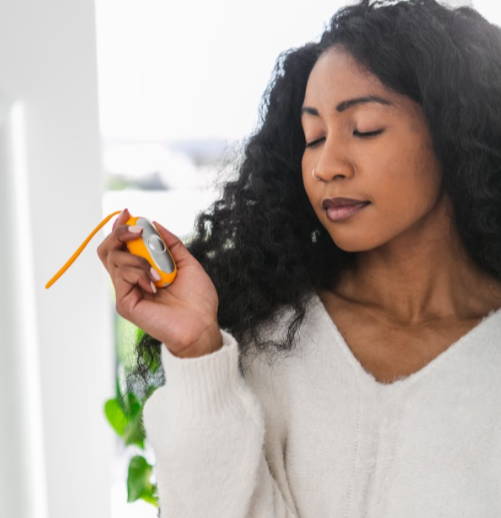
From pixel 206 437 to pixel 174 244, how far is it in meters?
0.26

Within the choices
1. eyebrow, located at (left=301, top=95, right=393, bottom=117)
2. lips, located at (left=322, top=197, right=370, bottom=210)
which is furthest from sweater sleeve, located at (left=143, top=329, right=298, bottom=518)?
eyebrow, located at (left=301, top=95, right=393, bottom=117)

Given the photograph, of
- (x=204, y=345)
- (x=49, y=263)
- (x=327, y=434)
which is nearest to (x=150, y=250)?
(x=204, y=345)

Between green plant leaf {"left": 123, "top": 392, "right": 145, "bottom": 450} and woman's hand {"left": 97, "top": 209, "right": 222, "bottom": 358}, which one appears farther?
green plant leaf {"left": 123, "top": 392, "right": 145, "bottom": 450}

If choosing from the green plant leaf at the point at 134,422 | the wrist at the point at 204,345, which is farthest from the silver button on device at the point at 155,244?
the green plant leaf at the point at 134,422

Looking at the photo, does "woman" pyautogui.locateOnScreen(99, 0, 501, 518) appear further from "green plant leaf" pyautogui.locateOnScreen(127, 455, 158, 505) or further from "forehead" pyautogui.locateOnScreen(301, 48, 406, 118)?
"green plant leaf" pyautogui.locateOnScreen(127, 455, 158, 505)

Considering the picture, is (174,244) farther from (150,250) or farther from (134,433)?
(134,433)

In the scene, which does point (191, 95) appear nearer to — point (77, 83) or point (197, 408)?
point (77, 83)

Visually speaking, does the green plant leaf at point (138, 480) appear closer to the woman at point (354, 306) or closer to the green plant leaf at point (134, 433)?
the green plant leaf at point (134, 433)

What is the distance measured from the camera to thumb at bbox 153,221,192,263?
38.5 inches

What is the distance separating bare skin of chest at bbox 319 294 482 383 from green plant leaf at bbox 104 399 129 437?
0.50 metres

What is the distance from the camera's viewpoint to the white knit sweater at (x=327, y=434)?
95cm

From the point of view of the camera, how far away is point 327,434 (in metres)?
1.03

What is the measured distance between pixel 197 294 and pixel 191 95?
31.6 inches

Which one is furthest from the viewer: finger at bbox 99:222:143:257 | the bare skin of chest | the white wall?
the white wall
